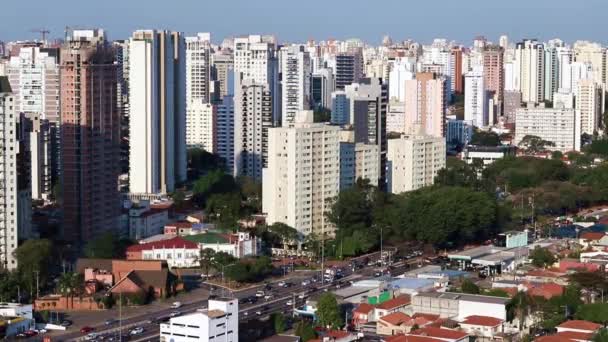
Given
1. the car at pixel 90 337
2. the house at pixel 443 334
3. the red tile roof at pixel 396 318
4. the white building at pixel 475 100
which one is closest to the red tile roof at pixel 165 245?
the car at pixel 90 337

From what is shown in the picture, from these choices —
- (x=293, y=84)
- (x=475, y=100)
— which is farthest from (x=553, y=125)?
(x=293, y=84)

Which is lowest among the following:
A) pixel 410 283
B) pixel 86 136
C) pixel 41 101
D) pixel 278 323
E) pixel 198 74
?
pixel 278 323

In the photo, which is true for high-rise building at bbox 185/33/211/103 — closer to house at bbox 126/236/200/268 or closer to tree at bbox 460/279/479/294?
house at bbox 126/236/200/268

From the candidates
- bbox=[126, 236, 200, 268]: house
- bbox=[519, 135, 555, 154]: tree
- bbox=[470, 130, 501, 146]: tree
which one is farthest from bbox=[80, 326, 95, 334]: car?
bbox=[470, 130, 501, 146]: tree

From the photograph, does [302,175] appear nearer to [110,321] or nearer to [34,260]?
[34,260]

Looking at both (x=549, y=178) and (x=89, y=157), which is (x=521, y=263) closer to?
(x=89, y=157)
